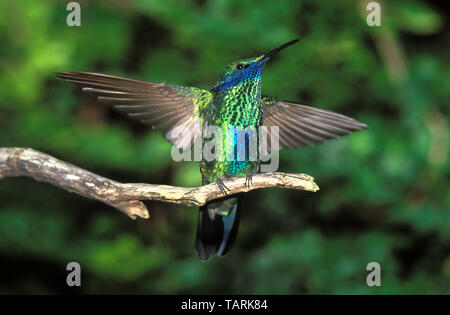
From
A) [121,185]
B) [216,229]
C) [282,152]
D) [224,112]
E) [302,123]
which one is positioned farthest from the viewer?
[282,152]

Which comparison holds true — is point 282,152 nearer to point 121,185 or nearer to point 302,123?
point 302,123

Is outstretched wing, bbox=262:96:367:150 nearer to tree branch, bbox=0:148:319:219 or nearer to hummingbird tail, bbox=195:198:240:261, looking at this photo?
hummingbird tail, bbox=195:198:240:261

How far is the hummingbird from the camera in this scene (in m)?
2.81

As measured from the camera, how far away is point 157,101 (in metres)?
3.02

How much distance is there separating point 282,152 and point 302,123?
136 centimetres

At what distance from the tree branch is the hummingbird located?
0.33 feet

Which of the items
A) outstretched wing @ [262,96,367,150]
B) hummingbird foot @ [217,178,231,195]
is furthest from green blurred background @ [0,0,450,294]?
hummingbird foot @ [217,178,231,195]

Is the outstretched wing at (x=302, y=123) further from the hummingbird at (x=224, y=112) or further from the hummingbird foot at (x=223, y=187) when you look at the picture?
the hummingbird foot at (x=223, y=187)

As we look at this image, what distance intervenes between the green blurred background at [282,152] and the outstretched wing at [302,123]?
2.73ft

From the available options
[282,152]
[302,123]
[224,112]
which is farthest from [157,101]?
[282,152]

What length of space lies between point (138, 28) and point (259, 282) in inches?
121

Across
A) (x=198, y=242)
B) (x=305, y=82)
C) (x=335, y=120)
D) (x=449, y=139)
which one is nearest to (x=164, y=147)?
(x=198, y=242)

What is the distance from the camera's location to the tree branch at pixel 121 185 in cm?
256

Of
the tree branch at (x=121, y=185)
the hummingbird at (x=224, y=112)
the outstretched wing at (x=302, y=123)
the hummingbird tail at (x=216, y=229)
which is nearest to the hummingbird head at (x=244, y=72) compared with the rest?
the hummingbird at (x=224, y=112)
